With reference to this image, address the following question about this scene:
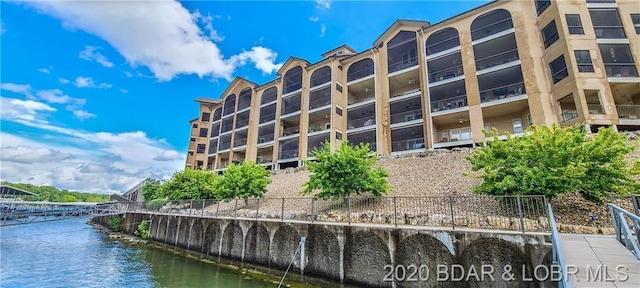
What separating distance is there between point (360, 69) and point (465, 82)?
1183cm

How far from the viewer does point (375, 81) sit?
28.8 m

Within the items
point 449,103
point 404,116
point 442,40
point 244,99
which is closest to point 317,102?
point 404,116

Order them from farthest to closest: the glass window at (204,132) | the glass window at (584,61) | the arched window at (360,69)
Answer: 1. the glass window at (204,132)
2. the arched window at (360,69)
3. the glass window at (584,61)

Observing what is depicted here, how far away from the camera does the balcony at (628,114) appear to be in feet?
55.5

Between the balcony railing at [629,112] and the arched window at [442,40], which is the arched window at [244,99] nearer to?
the arched window at [442,40]

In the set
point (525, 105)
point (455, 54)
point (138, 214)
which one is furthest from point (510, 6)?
point (138, 214)

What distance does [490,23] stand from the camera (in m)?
24.1

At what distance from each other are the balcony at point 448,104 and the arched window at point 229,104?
3086 centimetres

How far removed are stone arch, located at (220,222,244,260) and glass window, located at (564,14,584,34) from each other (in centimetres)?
2660

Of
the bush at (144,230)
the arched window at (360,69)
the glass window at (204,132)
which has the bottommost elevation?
the bush at (144,230)

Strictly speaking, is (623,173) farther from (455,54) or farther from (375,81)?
(375,81)

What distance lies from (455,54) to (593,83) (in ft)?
33.1

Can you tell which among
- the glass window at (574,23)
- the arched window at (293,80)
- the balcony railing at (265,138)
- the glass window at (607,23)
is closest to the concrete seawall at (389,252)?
the glass window at (574,23)

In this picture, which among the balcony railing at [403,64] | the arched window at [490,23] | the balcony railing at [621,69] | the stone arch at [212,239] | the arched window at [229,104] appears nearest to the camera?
the stone arch at [212,239]
